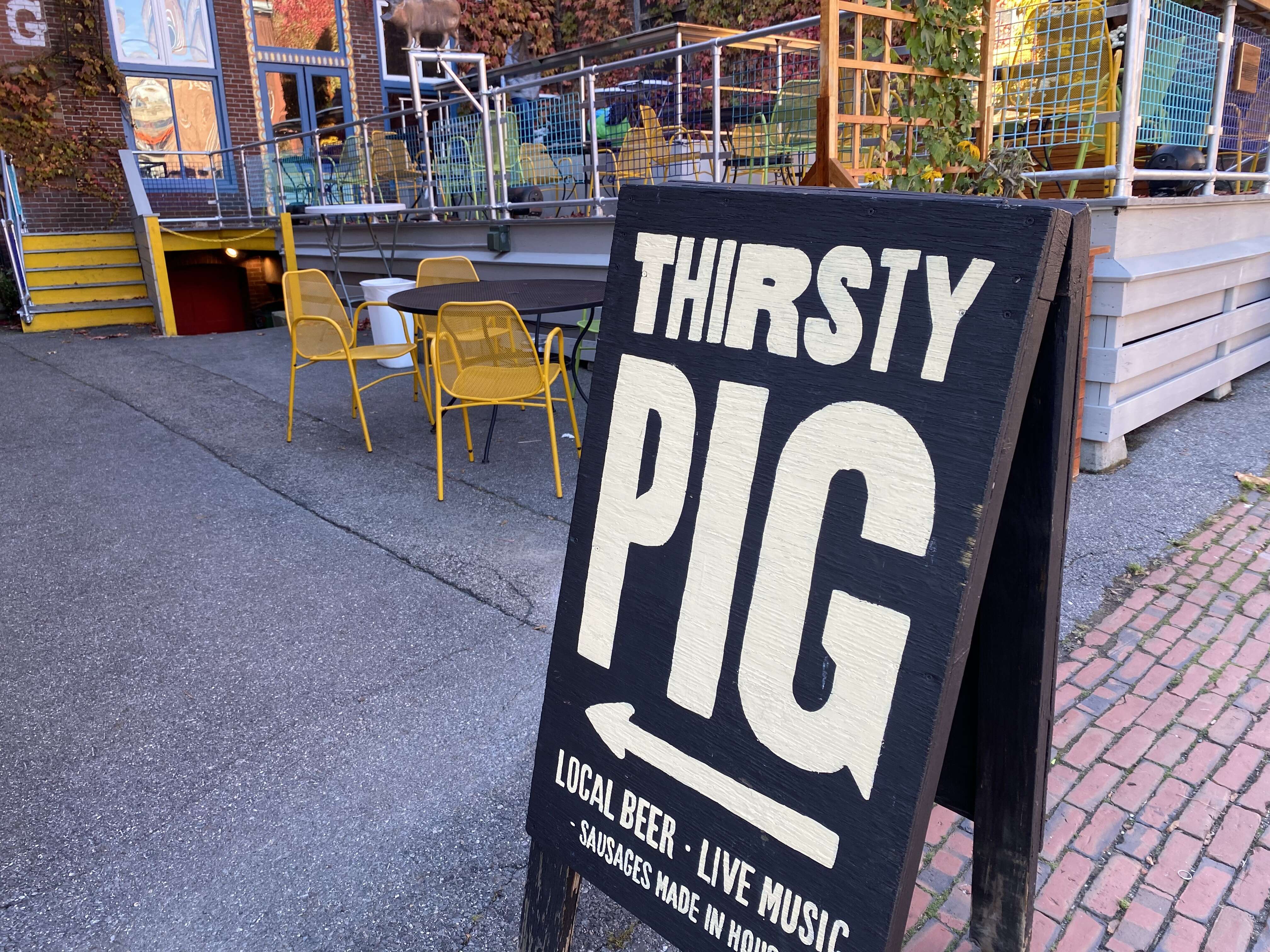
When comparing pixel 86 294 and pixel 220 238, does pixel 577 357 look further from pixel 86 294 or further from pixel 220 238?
pixel 86 294

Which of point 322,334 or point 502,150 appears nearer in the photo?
point 322,334

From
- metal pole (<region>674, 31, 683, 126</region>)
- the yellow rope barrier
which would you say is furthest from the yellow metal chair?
the yellow rope barrier

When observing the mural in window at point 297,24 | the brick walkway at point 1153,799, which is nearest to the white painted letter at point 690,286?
the brick walkway at point 1153,799

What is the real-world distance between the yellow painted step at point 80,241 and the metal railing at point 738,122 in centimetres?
100

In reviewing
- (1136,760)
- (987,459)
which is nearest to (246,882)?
(987,459)

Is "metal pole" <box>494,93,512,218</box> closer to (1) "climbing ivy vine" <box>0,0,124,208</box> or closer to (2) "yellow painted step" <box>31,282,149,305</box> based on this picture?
(2) "yellow painted step" <box>31,282,149,305</box>

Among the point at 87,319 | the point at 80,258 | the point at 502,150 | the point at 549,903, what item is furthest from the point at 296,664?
the point at 80,258

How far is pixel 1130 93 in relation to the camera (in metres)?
3.99

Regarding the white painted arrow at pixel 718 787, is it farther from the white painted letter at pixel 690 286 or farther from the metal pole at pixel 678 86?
the metal pole at pixel 678 86

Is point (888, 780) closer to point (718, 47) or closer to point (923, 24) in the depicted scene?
point (923, 24)

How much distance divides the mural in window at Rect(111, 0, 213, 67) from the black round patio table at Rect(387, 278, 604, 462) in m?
10.9

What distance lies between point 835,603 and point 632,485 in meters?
0.40

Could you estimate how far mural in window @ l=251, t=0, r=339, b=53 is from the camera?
13.9 metres

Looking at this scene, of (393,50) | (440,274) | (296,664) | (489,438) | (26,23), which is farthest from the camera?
(393,50)
